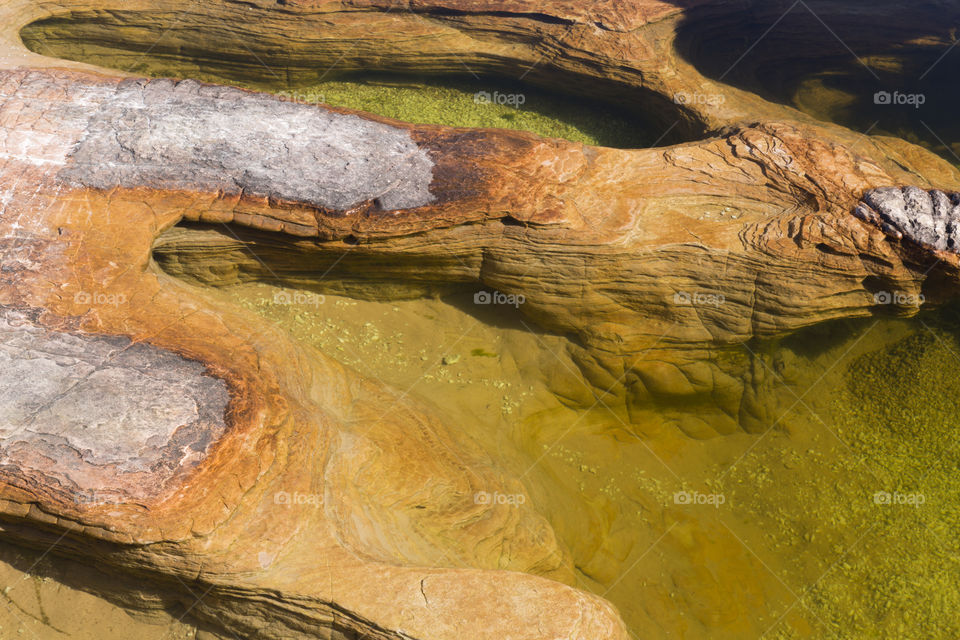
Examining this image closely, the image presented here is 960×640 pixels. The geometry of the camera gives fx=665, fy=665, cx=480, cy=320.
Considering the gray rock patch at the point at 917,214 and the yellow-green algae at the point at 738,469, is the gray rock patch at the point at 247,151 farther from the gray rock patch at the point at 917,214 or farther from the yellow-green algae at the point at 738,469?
the gray rock patch at the point at 917,214

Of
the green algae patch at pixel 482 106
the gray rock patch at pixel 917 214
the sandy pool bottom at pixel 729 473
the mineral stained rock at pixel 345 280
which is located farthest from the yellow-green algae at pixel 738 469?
the green algae patch at pixel 482 106

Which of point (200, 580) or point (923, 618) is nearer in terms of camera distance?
point (200, 580)

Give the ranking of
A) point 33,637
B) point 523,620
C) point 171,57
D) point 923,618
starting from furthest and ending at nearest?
point 171,57 < point 923,618 < point 33,637 < point 523,620

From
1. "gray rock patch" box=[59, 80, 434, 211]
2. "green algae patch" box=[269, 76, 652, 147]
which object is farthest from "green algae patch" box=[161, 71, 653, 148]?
"gray rock patch" box=[59, 80, 434, 211]

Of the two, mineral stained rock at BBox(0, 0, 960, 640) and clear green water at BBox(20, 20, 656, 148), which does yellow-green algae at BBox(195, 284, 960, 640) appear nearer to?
mineral stained rock at BBox(0, 0, 960, 640)

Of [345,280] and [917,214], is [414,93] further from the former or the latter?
[917,214]

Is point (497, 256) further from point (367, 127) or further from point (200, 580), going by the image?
point (200, 580)

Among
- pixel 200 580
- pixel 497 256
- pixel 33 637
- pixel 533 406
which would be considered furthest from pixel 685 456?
pixel 33 637
